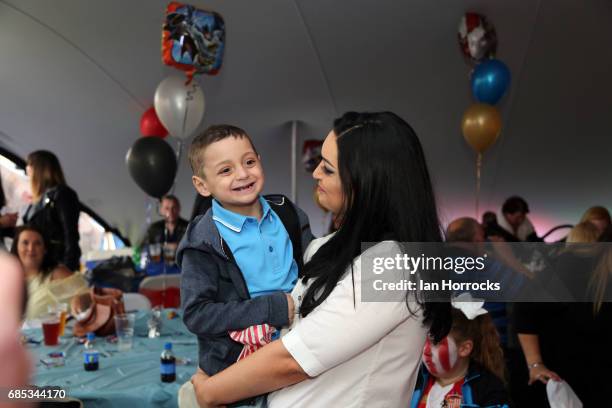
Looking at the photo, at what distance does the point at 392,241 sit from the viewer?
0.96 metres

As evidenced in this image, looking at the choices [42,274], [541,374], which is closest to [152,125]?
[42,274]

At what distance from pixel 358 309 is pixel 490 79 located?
15.6ft

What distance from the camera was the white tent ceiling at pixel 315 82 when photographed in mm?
6332

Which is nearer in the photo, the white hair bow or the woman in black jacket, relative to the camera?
the white hair bow

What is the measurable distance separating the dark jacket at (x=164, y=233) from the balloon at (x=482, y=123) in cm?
305

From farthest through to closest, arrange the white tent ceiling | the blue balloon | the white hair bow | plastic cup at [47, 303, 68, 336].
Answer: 1. the white tent ceiling
2. the blue balloon
3. plastic cup at [47, 303, 68, 336]
4. the white hair bow

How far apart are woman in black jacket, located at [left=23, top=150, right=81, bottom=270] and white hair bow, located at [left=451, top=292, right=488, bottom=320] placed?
236 centimetres

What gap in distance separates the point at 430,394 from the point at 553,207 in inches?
377

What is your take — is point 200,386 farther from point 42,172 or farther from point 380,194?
point 42,172

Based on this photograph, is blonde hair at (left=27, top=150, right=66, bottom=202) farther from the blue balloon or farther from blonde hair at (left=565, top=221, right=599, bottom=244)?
the blue balloon

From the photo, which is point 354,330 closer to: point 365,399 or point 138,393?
point 365,399

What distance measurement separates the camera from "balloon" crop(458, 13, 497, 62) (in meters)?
5.27

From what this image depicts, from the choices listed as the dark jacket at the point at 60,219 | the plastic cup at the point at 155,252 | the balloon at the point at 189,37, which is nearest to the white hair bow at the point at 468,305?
the dark jacket at the point at 60,219

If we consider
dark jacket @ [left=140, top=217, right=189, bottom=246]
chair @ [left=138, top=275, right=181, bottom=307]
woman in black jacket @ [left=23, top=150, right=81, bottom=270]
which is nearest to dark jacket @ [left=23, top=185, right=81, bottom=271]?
woman in black jacket @ [left=23, top=150, right=81, bottom=270]
